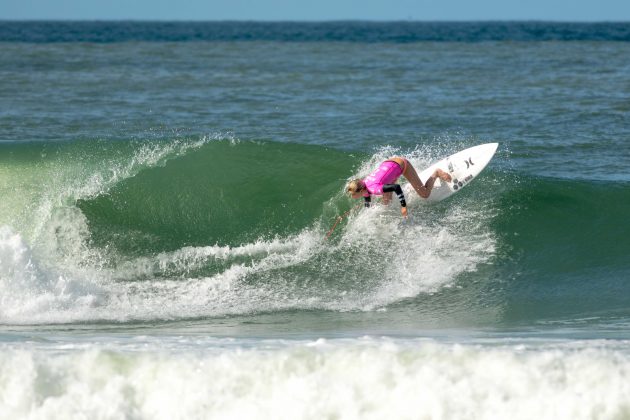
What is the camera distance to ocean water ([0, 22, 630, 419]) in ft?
22.7

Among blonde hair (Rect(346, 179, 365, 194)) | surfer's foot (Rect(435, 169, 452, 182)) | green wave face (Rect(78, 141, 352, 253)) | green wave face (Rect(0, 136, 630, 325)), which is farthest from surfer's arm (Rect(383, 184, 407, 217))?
green wave face (Rect(78, 141, 352, 253))

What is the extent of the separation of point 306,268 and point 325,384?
15.5 feet

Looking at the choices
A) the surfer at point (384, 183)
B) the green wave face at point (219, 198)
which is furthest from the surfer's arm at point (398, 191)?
the green wave face at point (219, 198)

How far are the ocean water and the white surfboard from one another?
0.62 feet

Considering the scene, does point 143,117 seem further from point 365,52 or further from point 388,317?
point 365,52

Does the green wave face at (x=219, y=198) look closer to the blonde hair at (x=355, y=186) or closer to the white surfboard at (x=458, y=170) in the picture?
the white surfboard at (x=458, y=170)

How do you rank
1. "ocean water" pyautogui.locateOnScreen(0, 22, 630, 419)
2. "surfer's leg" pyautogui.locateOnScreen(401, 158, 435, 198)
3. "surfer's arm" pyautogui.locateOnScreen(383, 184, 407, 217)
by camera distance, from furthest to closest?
"surfer's leg" pyautogui.locateOnScreen(401, 158, 435, 198) < "surfer's arm" pyautogui.locateOnScreen(383, 184, 407, 217) < "ocean water" pyautogui.locateOnScreen(0, 22, 630, 419)

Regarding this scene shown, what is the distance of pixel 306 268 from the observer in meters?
11.6

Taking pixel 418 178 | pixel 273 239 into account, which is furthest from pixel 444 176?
pixel 273 239

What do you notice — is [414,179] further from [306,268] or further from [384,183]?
[306,268]

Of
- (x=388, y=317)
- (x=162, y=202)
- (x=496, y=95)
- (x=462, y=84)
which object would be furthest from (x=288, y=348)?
(x=462, y=84)

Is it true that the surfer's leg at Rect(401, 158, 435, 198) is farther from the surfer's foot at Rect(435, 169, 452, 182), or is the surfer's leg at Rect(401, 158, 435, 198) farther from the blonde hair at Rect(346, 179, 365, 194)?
the blonde hair at Rect(346, 179, 365, 194)

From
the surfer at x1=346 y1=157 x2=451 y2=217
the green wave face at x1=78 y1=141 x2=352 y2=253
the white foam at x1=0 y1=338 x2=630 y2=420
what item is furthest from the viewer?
the green wave face at x1=78 y1=141 x2=352 y2=253

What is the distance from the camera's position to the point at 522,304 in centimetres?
1051
